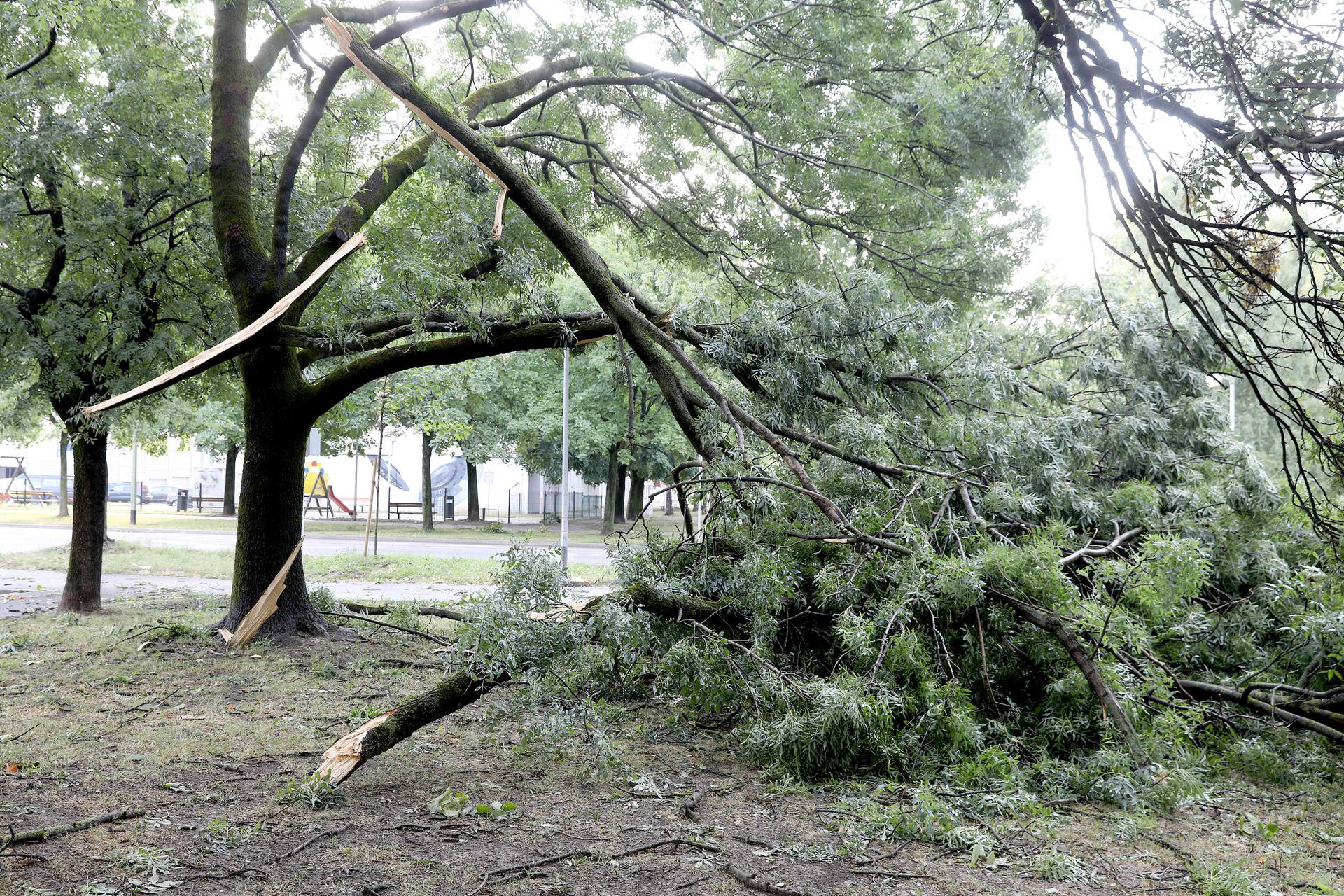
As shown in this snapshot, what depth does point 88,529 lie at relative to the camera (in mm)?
10633

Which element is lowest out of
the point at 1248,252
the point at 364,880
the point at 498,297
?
the point at 364,880

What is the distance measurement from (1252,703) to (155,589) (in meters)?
13.8

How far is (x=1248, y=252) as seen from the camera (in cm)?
263

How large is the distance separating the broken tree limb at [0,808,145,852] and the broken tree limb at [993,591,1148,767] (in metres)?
4.32

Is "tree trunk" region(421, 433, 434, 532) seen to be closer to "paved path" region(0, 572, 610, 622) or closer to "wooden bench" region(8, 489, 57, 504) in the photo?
"paved path" region(0, 572, 610, 622)

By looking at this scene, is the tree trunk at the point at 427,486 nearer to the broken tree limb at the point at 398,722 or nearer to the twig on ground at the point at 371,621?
the twig on ground at the point at 371,621

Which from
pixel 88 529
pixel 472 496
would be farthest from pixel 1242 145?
pixel 472 496

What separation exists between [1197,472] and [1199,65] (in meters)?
4.87

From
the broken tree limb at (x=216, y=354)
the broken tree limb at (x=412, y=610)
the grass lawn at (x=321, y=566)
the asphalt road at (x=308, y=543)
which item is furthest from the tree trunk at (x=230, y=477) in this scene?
the broken tree limb at (x=216, y=354)

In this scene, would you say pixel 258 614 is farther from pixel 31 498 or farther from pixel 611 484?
pixel 31 498

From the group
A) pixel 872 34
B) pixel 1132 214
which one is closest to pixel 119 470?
pixel 872 34

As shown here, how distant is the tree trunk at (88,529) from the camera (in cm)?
1029

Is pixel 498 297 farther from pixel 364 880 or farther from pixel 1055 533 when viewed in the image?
pixel 364 880

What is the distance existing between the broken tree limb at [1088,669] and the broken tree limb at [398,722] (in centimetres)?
274
